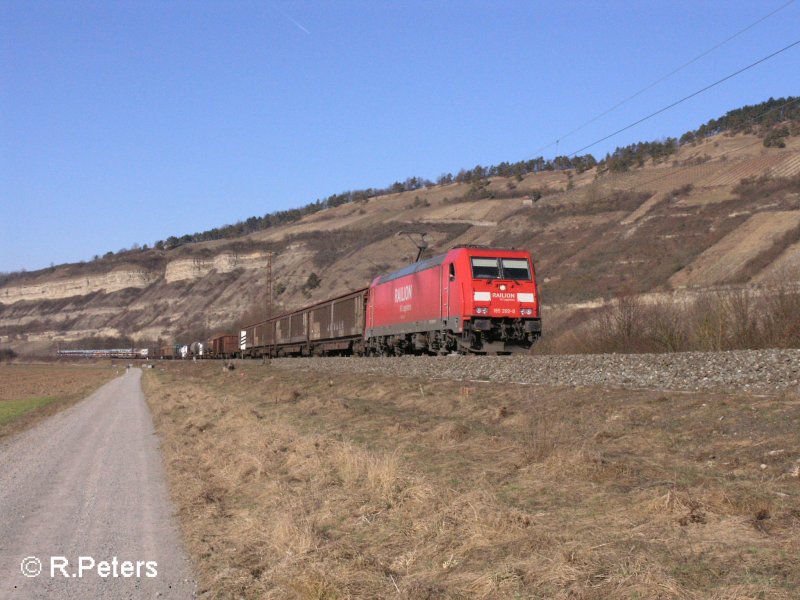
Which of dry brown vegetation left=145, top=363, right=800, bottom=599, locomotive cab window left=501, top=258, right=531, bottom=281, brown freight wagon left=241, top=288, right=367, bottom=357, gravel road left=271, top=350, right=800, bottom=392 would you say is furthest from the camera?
brown freight wagon left=241, top=288, right=367, bottom=357

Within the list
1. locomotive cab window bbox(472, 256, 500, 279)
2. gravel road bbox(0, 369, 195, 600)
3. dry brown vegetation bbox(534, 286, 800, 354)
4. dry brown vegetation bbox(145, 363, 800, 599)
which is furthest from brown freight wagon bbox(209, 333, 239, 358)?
dry brown vegetation bbox(145, 363, 800, 599)

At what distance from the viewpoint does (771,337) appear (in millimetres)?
19219

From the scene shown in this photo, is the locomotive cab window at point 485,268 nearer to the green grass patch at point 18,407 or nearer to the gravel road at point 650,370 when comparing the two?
the gravel road at point 650,370

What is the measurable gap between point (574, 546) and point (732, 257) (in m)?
54.6

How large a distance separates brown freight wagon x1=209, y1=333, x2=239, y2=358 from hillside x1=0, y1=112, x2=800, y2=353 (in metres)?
15.8

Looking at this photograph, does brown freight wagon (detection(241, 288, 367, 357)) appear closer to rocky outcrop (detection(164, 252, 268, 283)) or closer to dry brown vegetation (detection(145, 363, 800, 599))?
dry brown vegetation (detection(145, 363, 800, 599))

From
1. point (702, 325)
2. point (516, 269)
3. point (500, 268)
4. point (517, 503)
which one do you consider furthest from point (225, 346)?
point (517, 503)

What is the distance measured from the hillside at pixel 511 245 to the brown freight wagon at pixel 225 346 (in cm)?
1582

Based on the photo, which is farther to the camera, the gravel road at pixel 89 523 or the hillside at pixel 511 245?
the hillside at pixel 511 245

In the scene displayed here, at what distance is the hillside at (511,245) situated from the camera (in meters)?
58.2

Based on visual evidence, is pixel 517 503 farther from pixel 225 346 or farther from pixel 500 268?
pixel 225 346

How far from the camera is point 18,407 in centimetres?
2891

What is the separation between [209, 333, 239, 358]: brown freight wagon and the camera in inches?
3221

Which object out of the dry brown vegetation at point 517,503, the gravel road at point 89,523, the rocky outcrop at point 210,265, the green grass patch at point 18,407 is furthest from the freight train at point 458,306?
the rocky outcrop at point 210,265
